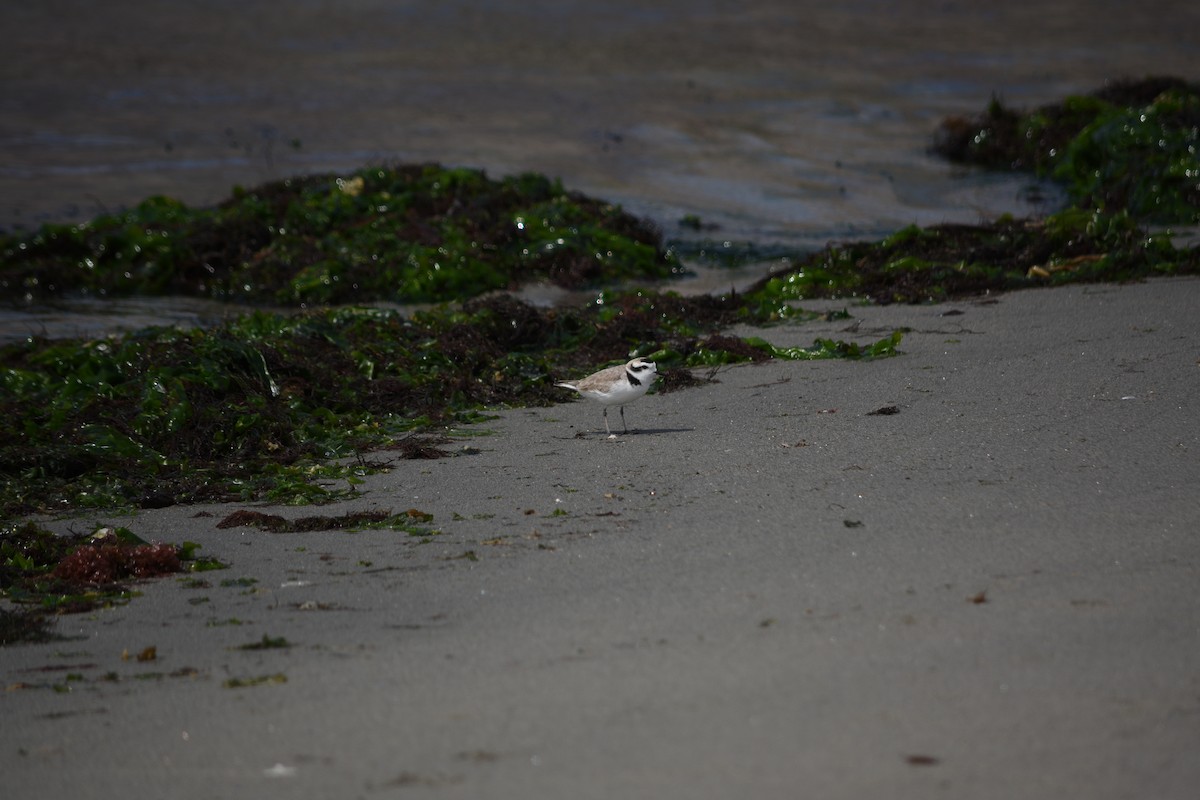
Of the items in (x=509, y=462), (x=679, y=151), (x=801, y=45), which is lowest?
(x=509, y=462)

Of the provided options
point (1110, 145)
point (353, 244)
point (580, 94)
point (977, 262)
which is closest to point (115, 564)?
point (977, 262)

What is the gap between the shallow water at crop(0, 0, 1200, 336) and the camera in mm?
15188

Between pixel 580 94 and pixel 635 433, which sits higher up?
pixel 580 94

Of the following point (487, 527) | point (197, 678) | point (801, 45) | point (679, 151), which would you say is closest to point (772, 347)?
point (487, 527)

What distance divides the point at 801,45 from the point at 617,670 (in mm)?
19547

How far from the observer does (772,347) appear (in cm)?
834

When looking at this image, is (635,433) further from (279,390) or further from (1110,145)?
(1110,145)

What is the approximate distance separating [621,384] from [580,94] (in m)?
12.6

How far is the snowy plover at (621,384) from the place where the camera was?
22.7ft

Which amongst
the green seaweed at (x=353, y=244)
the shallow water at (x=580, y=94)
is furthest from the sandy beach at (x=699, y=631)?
the shallow water at (x=580, y=94)

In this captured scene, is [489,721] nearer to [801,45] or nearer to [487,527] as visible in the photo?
[487,527]

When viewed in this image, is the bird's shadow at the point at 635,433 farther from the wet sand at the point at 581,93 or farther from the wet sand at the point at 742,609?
the wet sand at the point at 581,93

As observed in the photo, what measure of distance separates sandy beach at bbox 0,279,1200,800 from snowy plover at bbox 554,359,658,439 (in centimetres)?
40

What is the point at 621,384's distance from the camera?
6926 mm
